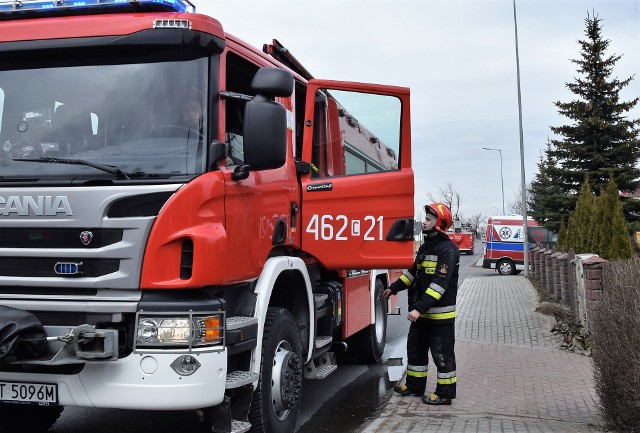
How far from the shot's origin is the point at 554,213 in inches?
1262

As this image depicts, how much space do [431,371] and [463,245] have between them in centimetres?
4863

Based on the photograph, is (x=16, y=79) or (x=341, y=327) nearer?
(x=16, y=79)

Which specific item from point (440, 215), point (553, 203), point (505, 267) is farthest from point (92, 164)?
point (553, 203)

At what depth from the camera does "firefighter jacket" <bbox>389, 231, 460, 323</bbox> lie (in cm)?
632

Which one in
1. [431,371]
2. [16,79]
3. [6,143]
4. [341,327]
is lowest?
[431,371]

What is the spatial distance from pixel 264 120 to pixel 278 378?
1.78 metres

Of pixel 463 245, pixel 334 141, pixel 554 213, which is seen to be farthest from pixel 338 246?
pixel 463 245

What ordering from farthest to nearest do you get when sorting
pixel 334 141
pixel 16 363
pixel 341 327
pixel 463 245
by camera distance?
pixel 463 245, pixel 341 327, pixel 334 141, pixel 16 363

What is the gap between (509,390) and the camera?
7035 mm

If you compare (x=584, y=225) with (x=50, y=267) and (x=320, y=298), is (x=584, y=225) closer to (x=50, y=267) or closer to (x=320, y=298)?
(x=320, y=298)

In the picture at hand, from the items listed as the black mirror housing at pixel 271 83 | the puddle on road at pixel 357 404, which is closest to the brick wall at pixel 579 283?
the puddle on road at pixel 357 404

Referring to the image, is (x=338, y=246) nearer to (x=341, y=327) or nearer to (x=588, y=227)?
(x=341, y=327)

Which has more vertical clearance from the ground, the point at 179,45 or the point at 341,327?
the point at 179,45

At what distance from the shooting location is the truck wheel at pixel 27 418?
5.27 meters
